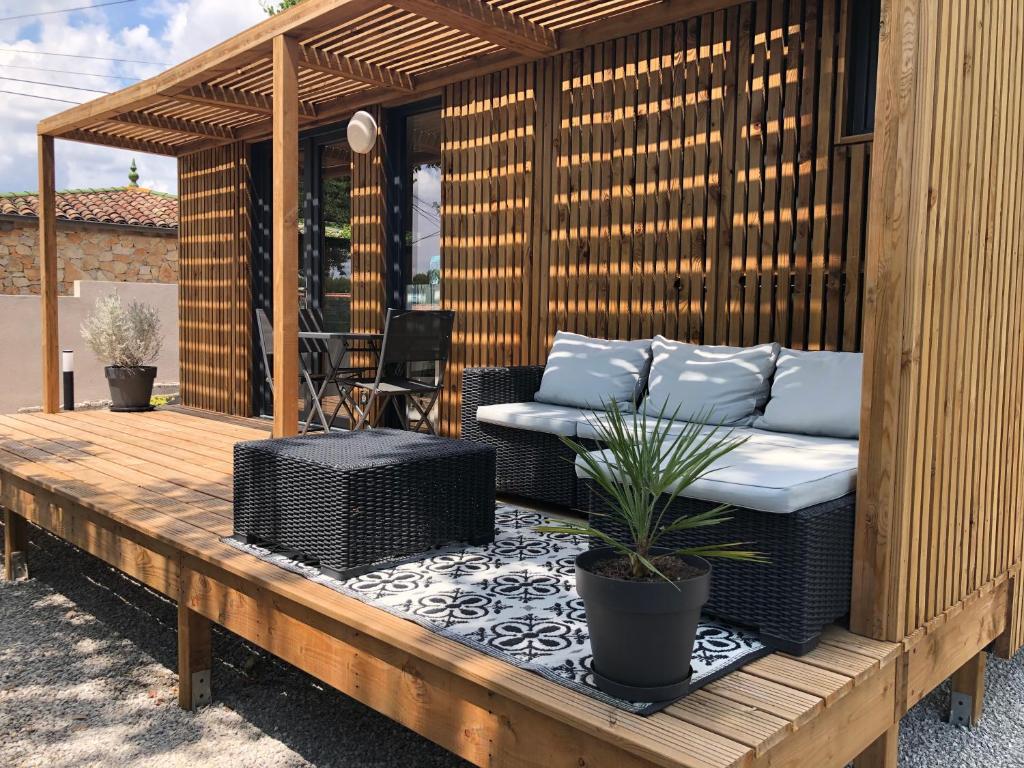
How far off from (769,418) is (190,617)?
2.30 meters

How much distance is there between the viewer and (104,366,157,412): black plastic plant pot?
6965mm

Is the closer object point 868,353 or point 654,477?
point 654,477

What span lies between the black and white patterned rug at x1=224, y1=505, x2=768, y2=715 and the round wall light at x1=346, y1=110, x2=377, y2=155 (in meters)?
3.67

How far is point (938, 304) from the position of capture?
7.40 feet

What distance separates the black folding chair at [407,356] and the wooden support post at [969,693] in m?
3.18

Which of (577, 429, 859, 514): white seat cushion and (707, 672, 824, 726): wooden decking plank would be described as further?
(577, 429, 859, 514): white seat cushion

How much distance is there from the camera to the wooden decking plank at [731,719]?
5.16 feet

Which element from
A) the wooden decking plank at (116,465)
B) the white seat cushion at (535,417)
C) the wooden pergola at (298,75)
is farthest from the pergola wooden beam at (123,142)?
the white seat cushion at (535,417)

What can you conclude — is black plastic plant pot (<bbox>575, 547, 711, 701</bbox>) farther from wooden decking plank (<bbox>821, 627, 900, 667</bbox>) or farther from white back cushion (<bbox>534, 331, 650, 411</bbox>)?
white back cushion (<bbox>534, 331, 650, 411</bbox>)

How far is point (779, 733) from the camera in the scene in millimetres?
1609

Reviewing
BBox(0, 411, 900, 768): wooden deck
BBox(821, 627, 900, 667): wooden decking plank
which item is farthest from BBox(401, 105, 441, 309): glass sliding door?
BBox(821, 627, 900, 667): wooden decking plank

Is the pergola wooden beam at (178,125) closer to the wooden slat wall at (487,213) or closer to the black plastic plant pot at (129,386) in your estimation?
the black plastic plant pot at (129,386)

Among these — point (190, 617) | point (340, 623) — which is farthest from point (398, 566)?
point (190, 617)

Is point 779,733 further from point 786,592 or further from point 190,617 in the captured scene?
point 190,617
